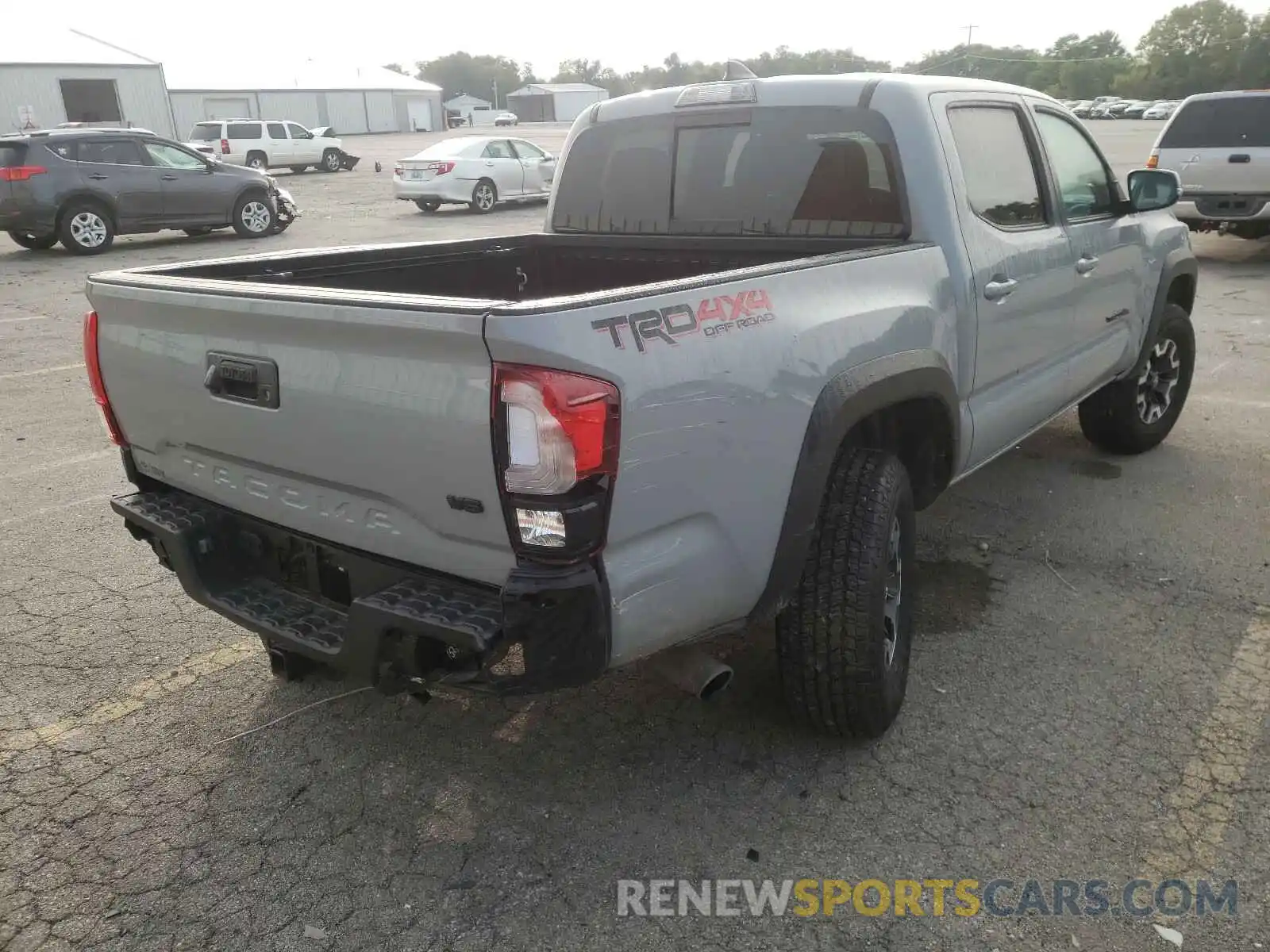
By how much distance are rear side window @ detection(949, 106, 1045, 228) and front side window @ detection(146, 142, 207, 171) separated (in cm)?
1473

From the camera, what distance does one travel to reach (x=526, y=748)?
304cm

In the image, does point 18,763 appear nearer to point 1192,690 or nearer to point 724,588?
point 724,588

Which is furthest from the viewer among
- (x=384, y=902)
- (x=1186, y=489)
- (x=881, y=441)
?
(x=1186, y=489)

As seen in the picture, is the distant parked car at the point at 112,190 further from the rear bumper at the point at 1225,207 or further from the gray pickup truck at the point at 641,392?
the rear bumper at the point at 1225,207

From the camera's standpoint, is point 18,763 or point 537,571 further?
point 18,763

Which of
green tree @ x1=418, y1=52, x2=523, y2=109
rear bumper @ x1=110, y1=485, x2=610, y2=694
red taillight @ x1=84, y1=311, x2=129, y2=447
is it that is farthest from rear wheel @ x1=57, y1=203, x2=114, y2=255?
green tree @ x1=418, y1=52, x2=523, y2=109

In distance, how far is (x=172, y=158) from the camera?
15.5 m

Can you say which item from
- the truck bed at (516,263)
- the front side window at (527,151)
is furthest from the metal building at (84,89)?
the truck bed at (516,263)

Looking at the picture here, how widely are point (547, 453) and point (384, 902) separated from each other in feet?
4.00

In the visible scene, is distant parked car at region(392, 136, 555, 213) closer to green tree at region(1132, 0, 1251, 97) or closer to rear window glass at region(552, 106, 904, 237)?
rear window glass at region(552, 106, 904, 237)

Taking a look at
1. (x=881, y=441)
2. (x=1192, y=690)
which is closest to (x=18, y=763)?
(x=881, y=441)

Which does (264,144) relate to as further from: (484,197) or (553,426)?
(553,426)

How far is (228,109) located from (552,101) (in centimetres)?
5894

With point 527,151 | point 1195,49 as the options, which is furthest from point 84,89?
point 1195,49
